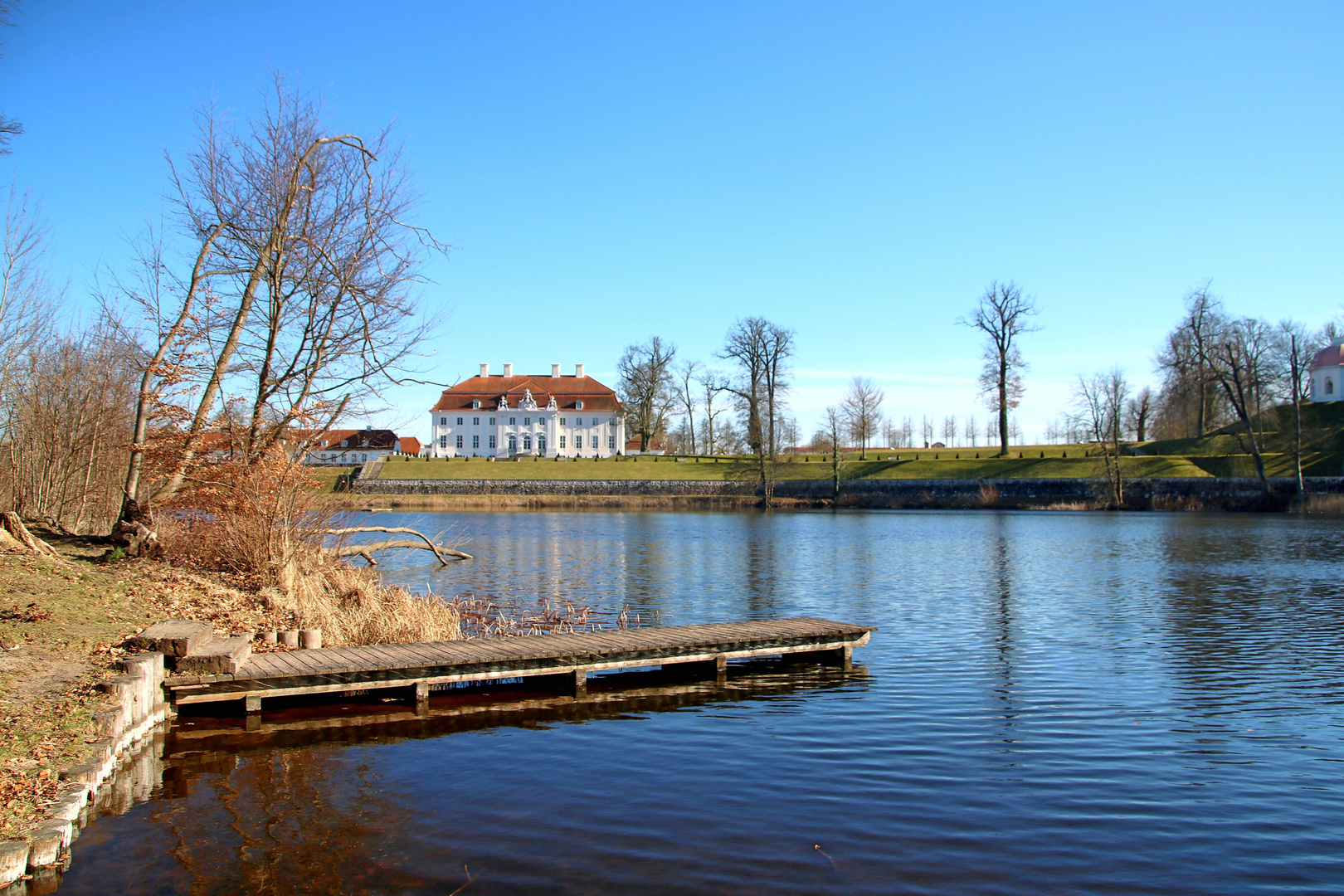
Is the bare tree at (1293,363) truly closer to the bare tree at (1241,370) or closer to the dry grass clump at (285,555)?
the bare tree at (1241,370)

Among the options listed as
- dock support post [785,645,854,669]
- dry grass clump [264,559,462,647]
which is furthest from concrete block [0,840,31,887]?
dock support post [785,645,854,669]

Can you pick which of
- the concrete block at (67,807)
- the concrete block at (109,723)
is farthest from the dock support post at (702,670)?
the concrete block at (67,807)

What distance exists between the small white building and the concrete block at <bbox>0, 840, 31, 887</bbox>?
8792 centimetres

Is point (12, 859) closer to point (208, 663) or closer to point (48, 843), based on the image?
point (48, 843)

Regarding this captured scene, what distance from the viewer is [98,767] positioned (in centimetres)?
711

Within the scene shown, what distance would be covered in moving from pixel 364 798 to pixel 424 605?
6.25 m

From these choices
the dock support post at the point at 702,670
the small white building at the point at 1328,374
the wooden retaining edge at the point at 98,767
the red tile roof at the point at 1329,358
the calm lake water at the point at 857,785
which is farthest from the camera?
the red tile roof at the point at 1329,358

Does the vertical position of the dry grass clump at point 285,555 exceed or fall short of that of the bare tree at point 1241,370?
it falls short

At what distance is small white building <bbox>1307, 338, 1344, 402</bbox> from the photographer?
241 ft

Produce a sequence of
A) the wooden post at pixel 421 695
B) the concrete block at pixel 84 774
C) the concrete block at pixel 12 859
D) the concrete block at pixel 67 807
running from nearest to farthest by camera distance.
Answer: the concrete block at pixel 12 859
the concrete block at pixel 67 807
the concrete block at pixel 84 774
the wooden post at pixel 421 695

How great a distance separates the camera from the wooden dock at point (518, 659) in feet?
32.6

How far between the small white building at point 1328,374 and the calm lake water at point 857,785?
7125 cm

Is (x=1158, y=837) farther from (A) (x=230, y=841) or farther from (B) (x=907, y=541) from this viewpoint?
(B) (x=907, y=541)

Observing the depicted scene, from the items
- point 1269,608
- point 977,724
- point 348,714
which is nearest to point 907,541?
point 1269,608
